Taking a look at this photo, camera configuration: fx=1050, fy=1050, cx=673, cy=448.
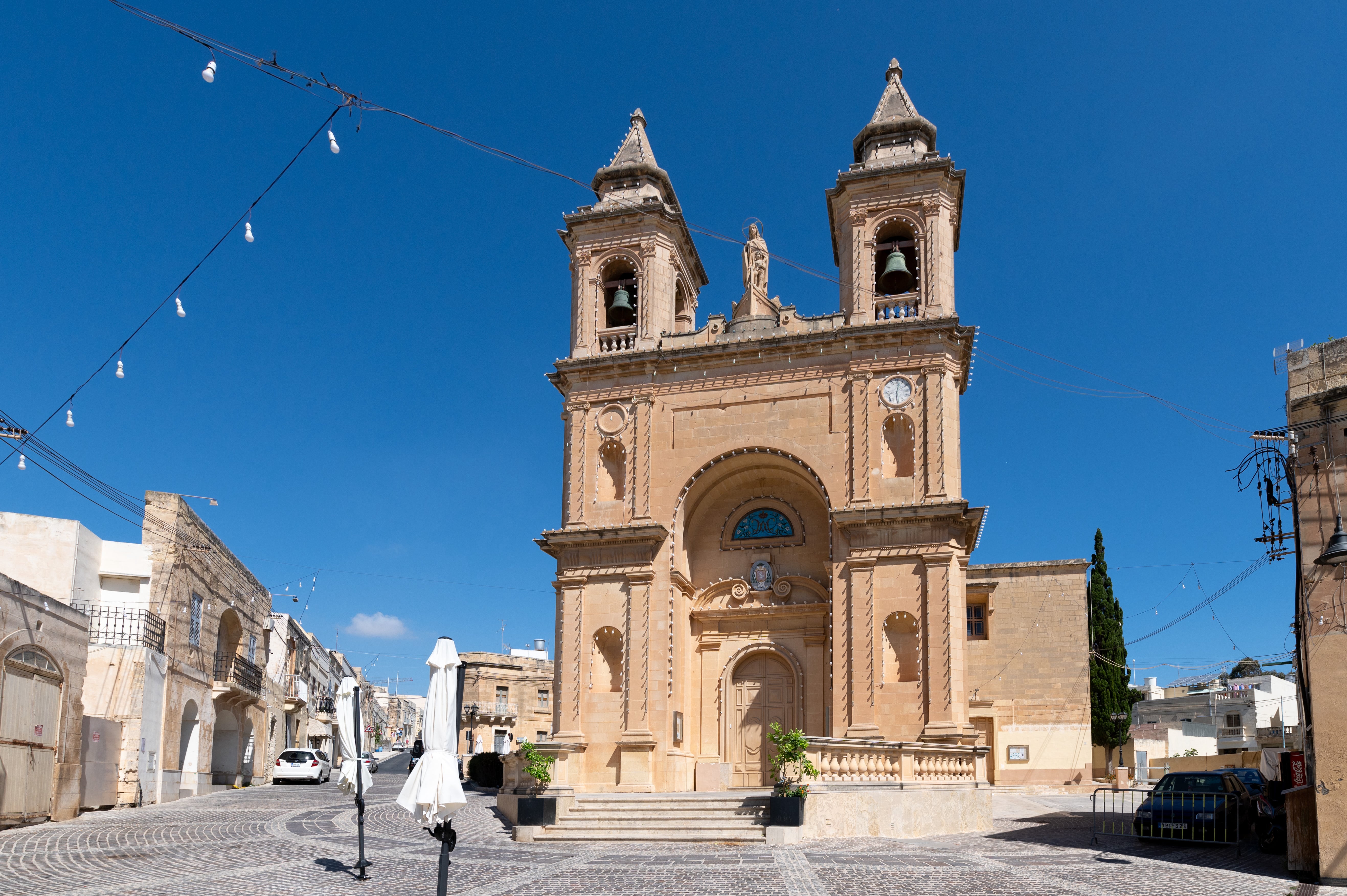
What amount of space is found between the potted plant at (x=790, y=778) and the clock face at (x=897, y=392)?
8.50 metres

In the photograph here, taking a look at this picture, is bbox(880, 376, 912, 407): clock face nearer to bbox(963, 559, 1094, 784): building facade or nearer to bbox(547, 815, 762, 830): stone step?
bbox(547, 815, 762, 830): stone step

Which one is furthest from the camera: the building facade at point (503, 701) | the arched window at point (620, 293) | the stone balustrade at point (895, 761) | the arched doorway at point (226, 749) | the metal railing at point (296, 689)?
the building facade at point (503, 701)

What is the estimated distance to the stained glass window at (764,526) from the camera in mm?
24781

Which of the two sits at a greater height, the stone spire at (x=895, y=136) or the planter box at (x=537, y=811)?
the stone spire at (x=895, y=136)

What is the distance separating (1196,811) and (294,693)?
1615 inches

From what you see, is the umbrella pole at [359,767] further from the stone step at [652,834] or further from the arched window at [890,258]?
the arched window at [890,258]

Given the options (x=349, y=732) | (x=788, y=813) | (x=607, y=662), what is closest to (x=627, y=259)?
(x=607, y=662)

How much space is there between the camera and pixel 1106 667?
34.4m

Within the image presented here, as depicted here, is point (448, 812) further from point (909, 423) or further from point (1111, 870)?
point (909, 423)

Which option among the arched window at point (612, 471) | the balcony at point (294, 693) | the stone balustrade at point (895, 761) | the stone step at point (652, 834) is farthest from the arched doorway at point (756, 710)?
the balcony at point (294, 693)

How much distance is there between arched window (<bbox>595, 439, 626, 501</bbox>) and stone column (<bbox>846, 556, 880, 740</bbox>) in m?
5.80

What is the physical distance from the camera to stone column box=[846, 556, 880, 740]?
2131 centimetres

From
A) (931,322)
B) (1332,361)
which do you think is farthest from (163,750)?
(1332,361)

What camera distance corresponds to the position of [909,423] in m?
23.0
